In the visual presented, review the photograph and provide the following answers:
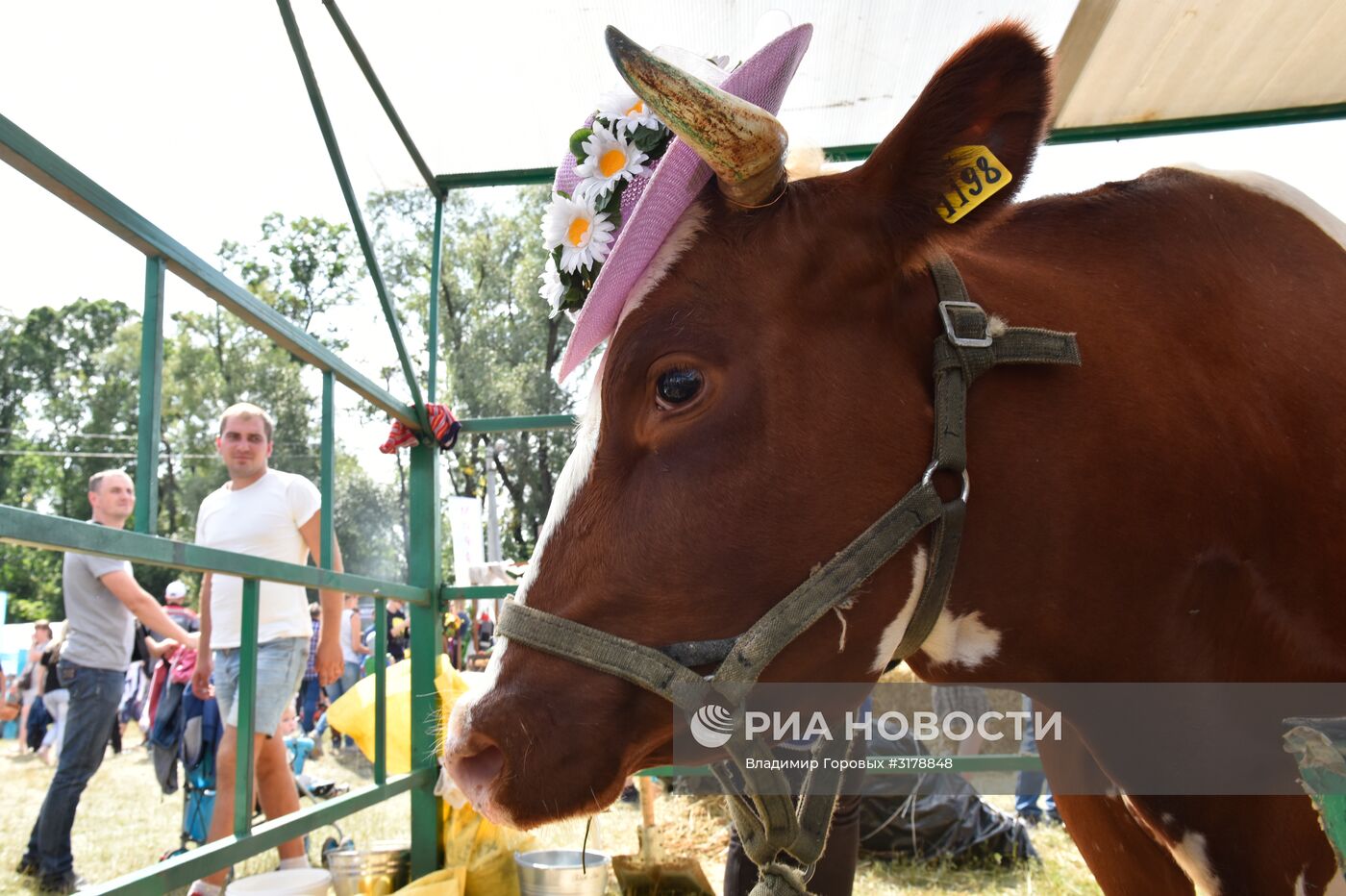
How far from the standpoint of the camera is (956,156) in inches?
60.5

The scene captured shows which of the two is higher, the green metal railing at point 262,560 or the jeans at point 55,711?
the green metal railing at point 262,560

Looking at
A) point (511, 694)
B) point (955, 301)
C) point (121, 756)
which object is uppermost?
point (955, 301)

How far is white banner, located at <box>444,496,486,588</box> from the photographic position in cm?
422

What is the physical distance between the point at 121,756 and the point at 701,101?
13.6 m

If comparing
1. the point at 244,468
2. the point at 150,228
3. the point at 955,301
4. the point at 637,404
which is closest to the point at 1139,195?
the point at 955,301

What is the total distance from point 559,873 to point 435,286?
2269mm

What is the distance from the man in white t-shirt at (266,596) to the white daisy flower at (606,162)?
8.51 feet

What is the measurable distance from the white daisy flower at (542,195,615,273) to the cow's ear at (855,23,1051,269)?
1.55 ft

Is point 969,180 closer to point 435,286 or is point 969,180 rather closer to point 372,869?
point 435,286

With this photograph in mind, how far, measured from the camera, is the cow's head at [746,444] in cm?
143

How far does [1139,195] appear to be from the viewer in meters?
1.81

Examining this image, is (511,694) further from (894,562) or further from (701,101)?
(701,101)

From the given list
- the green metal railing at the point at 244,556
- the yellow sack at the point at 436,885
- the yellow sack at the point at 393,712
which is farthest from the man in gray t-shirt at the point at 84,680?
the yellow sack at the point at 436,885

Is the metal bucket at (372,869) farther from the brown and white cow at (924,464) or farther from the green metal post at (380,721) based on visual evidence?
the brown and white cow at (924,464)
